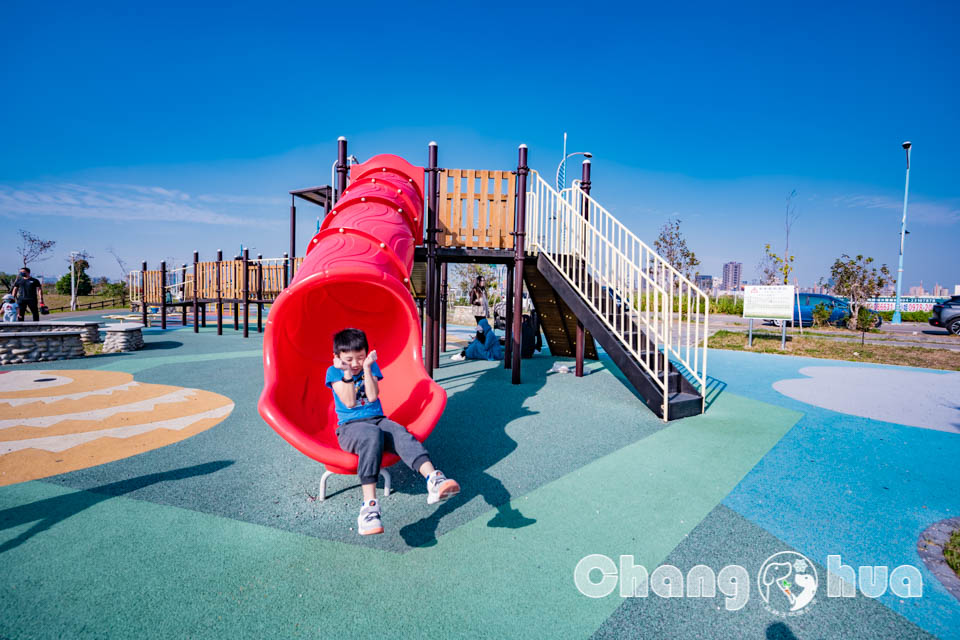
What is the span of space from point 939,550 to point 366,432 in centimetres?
348

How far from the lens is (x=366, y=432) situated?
2867 millimetres

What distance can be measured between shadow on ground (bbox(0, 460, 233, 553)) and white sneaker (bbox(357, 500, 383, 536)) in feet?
5.84

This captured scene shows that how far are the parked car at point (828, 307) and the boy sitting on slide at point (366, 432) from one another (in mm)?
21190

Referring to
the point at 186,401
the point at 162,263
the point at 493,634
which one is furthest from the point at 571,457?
the point at 162,263

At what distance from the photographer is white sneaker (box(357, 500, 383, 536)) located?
251cm

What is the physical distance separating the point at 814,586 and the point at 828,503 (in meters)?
1.21

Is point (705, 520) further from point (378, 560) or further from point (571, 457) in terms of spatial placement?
point (378, 560)

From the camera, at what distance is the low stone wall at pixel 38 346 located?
8.34 meters

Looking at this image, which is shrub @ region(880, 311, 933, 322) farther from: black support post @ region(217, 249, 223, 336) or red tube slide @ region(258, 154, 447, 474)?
black support post @ region(217, 249, 223, 336)

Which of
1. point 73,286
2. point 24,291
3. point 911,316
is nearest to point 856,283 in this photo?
point 911,316

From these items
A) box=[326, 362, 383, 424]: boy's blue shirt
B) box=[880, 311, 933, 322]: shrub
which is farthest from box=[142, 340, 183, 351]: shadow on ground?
box=[880, 311, 933, 322]: shrub

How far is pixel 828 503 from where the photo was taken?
3203 mm

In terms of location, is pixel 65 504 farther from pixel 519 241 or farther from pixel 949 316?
pixel 949 316

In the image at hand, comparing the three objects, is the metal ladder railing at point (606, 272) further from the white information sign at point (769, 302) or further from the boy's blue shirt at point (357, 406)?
the white information sign at point (769, 302)
